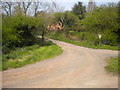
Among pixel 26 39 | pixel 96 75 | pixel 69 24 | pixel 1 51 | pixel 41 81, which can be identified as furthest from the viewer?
pixel 69 24

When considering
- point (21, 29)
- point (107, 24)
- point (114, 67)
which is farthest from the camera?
point (21, 29)

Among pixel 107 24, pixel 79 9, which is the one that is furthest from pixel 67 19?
pixel 107 24

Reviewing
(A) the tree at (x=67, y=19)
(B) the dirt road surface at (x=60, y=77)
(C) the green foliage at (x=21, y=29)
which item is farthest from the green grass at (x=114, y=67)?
(A) the tree at (x=67, y=19)

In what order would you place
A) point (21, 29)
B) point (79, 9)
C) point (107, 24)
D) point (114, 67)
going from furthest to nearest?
1. point (79, 9)
2. point (21, 29)
3. point (114, 67)
4. point (107, 24)

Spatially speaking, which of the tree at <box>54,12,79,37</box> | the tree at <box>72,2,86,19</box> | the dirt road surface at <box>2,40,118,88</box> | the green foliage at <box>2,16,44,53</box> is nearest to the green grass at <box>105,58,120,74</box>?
the dirt road surface at <box>2,40,118,88</box>

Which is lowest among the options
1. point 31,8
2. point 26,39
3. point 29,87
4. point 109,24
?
point 29,87

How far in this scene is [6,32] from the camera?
874cm

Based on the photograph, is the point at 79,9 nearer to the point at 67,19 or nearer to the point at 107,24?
the point at 67,19

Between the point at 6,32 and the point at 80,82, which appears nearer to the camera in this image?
the point at 80,82

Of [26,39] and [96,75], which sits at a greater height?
[26,39]

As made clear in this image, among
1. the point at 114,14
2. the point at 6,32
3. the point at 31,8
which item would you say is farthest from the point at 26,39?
the point at 114,14

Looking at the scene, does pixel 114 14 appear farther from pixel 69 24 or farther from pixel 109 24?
pixel 69 24

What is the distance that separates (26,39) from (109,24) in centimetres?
807

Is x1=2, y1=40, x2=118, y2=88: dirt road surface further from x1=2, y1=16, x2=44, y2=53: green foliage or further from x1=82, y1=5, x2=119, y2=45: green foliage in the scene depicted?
x1=2, y1=16, x2=44, y2=53: green foliage
